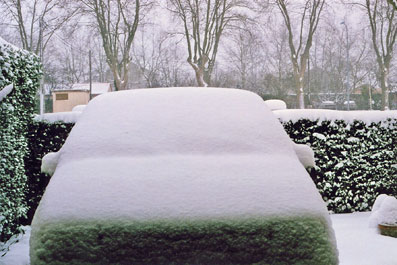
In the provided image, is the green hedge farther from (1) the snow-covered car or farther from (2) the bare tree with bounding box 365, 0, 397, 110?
(2) the bare tree with bounding box 365, 0, 397, 110

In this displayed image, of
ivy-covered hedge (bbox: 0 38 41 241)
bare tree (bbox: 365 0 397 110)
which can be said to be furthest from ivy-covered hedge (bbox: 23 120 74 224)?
bare tree (bbox: 365 0 397 110)

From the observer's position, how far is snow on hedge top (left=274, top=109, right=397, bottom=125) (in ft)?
23.8

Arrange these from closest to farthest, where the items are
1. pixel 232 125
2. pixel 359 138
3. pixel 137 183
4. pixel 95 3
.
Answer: pixel 137 183, pixel 232 125, pixel 359 138, pixel 95 3

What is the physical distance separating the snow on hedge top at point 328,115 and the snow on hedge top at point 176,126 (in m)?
3.75

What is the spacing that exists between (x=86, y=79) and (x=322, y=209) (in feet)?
203

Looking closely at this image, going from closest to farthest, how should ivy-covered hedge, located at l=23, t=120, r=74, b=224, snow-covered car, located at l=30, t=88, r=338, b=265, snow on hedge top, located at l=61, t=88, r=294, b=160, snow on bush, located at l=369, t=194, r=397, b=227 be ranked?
snow-covered car, located at l=30, t=88, r=338, b=265, snow on hedge top, located at l=61, t=88, r=294, b=160, snow on bush, located at l=369, t=194, r=397, b=227, ivy-covered hedge, located at l=23, t=120, r=74, b=224

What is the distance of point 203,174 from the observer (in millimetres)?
2621

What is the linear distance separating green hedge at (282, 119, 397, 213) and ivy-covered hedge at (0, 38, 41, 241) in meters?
4.39

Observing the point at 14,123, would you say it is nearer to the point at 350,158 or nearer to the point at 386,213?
the point at 386,213

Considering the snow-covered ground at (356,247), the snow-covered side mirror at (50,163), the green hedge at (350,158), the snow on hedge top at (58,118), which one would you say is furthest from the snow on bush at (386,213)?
the snow on hedge top at (58,118)

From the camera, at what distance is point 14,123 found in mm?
5449

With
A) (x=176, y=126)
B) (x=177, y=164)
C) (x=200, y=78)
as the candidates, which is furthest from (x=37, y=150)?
(x=200, y=78)

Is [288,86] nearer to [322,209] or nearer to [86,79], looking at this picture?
[86,79]

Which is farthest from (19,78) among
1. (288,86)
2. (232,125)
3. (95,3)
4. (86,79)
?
(86,79)
